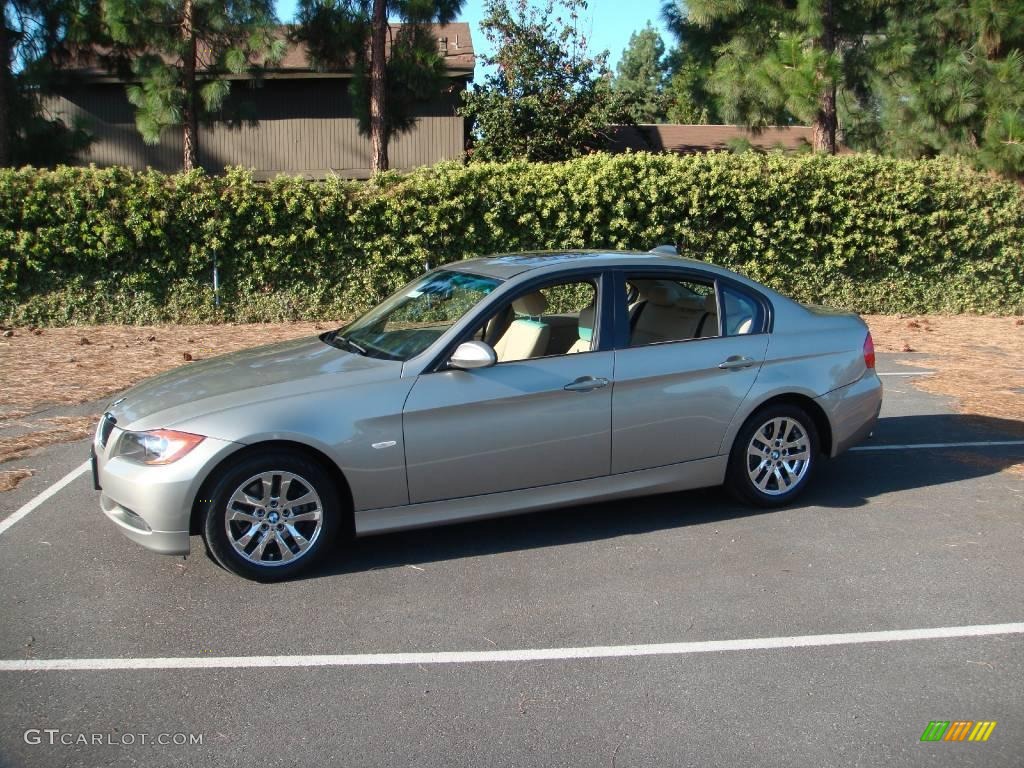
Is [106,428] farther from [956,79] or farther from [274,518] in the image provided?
[956,79]

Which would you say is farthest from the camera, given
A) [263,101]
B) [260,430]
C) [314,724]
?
[263,101]

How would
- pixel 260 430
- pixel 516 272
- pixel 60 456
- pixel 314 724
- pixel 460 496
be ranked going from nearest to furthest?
pixel 314 724 < pixel 260 430 < pixel 460 496 < pixel 516 272 < pixel 60 456

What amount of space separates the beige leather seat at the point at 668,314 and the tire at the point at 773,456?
685 mm

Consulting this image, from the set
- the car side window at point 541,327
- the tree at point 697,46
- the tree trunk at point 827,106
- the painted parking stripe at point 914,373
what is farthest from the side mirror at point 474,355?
the tree at point 697,46

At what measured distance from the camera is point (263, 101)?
26.0 m

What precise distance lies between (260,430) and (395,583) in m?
1.04

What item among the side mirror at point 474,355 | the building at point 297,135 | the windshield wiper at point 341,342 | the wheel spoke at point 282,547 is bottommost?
the wheel spoke at point 282,547

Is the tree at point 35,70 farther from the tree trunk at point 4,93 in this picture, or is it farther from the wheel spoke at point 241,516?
the wheel spoke at point 241,516

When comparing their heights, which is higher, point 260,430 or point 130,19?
point 130,19

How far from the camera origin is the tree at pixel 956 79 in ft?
56.4

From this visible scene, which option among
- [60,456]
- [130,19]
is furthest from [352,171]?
[60,456]

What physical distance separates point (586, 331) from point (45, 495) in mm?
3737

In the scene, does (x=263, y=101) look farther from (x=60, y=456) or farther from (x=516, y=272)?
(x=516, y=272)

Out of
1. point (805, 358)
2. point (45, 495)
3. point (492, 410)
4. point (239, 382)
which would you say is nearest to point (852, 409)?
point (805, 358)
